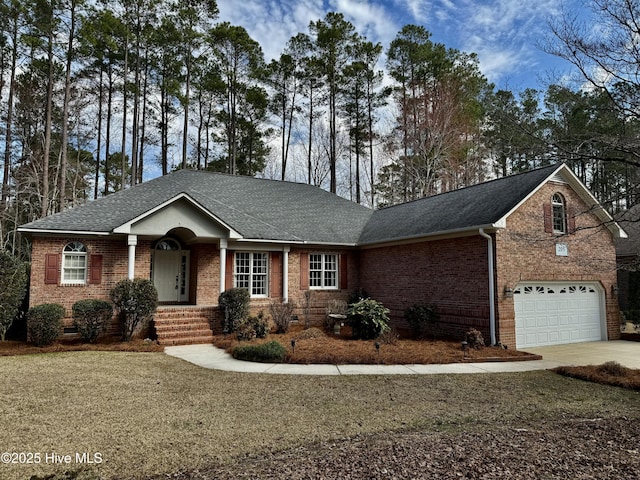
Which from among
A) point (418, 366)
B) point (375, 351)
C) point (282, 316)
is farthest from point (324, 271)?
point (418, 366)

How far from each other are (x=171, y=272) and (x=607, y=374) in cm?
1340

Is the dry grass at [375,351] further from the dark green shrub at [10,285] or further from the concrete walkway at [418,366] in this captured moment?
the dark green shrub at [10,285]

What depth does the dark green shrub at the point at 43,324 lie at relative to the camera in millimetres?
11109

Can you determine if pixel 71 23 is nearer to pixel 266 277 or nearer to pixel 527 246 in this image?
pixel 266 277

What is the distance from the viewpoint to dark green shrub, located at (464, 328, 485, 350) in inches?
441

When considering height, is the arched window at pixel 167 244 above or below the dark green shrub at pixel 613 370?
above

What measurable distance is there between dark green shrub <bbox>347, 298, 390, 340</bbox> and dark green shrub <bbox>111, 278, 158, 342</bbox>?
19.7 ft

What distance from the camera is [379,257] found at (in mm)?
16312

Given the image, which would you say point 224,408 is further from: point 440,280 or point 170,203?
point 440,280

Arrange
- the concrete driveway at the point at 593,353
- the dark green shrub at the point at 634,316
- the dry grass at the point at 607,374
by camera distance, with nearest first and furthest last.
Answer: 1. the dry grass at the point at 607,374
2. the concrete driveway at the point at 593,353
3. the dark green shrub at the point at 634,316

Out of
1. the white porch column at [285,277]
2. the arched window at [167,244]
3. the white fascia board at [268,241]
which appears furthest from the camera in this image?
the white porch column at [285,277]

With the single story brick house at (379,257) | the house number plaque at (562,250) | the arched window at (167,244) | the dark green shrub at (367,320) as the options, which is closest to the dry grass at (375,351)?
the dark green shrub at (367,320)

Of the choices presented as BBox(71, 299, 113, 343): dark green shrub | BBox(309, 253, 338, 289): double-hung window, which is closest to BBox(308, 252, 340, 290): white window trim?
BBox(309, 253, 338, 289): double-hung window

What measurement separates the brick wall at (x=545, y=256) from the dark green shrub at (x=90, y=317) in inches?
444
